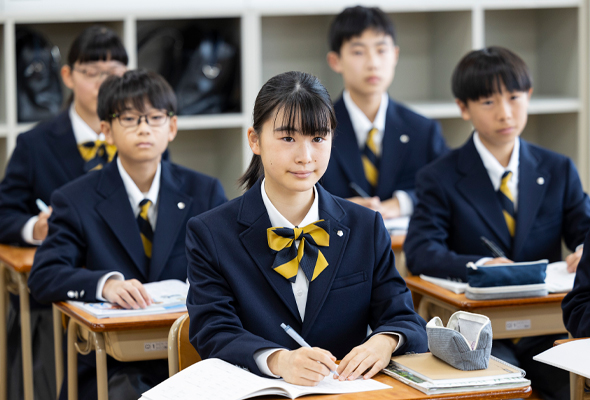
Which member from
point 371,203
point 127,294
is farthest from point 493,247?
point 127,294

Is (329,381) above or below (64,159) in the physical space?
below

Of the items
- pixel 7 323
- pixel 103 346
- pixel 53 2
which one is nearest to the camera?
pixel 103 346

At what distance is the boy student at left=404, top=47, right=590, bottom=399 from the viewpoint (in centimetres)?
268

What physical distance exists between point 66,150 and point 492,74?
168 centimetres

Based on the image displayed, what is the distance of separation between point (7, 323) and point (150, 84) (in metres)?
1.21

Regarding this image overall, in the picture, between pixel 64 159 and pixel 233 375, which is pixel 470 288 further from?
pixel 64 159

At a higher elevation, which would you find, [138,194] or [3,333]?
[138,194]

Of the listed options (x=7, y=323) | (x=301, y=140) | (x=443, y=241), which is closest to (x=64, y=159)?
(x=7, y=323)

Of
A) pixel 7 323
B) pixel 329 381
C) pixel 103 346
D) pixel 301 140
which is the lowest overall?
pixel 7 323

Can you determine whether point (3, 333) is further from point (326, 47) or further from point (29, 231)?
point (326, 47)

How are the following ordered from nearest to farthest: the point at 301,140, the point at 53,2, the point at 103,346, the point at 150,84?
the point at 301,140, the point at 103,346, the point at 150,84, the point at 53,2

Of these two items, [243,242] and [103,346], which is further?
[103,346]

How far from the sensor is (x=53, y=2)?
377cm

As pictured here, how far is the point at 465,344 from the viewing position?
145 cm
